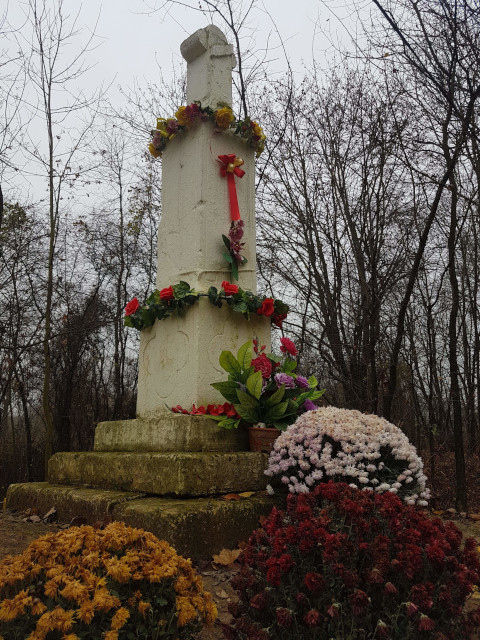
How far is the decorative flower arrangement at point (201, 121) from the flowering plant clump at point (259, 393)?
2.04 metres

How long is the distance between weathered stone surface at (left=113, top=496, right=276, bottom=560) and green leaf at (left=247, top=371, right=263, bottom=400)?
790 millimetres

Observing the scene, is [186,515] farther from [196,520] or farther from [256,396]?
[256,396]

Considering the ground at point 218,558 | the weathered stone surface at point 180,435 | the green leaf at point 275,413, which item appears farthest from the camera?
the green leaf at point 275,413

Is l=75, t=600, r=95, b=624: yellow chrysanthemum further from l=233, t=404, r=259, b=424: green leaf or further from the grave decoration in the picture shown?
l=233, t=404, r=259, b=424: green leaf

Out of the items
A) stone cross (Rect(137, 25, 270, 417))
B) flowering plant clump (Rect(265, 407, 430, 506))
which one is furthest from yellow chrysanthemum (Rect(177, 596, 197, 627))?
stone cross (Rect(137, 25, 270, 417))

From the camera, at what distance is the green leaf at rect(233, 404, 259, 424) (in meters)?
3.81

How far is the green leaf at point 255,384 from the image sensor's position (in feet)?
12.4

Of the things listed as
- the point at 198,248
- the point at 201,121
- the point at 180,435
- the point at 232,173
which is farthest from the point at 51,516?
the point at 201,121

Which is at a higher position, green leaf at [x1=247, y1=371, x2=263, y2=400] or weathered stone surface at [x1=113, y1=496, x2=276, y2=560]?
green leaf at [x1=247, y1=371, x2=263, y2=400]

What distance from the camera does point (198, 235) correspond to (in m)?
4.44

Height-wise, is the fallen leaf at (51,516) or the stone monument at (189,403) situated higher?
the stone monument at (189,403)

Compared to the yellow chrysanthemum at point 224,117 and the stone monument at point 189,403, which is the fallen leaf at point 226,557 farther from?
the yellow chrysanthemum at point 224,117

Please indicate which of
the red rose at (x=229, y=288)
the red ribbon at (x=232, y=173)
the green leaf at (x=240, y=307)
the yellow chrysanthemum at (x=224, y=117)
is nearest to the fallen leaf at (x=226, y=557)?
the green leaf at (x=240, y=307)

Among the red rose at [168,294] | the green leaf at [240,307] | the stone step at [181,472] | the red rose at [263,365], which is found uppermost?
the red rose at [168,294]
